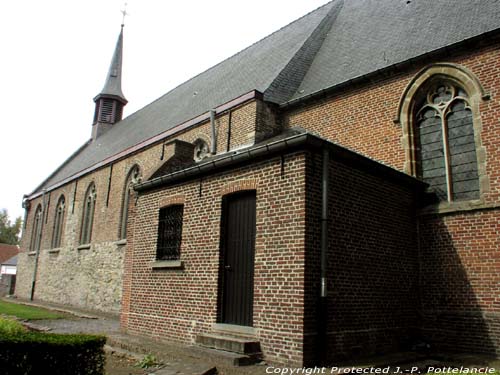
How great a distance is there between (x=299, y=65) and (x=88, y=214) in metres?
13.9

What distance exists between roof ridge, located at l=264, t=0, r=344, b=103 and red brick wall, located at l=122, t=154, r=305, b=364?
520 cm

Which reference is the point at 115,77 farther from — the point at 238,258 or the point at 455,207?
the point at 455,207

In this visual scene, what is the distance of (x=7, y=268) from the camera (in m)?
53.3

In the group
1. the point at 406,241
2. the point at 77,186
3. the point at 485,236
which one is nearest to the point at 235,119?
the point at 406,241

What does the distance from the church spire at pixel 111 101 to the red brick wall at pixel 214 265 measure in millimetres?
23264

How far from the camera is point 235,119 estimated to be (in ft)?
45.5

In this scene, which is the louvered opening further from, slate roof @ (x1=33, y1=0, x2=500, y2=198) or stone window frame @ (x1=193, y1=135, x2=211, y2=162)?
stone window frame @ (x1=193, y1=135, x2=211, y2=162)

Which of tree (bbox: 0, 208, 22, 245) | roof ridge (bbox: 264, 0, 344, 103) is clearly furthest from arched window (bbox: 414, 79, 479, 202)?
tree (bbox: 0, 208, 22, 245)

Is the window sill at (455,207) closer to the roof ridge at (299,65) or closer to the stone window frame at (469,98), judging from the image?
the stone window frame at (469,98)

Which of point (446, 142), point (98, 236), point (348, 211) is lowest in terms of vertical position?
point (348, 211)

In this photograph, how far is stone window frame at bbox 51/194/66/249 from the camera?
2544 centimetres

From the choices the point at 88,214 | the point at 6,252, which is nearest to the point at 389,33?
the point at 88,214

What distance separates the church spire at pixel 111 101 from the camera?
3238 centimetres

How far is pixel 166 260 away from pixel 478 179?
6.75 metres
